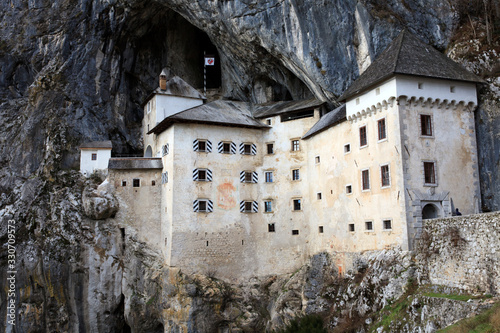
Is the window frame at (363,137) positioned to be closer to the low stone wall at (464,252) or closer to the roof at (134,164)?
the low stone wall at (464,252)

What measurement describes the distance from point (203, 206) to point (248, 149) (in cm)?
605

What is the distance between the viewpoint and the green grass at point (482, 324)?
58.4 feet

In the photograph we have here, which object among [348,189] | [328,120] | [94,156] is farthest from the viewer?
A: [94,156]

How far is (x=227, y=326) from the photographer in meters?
37.2

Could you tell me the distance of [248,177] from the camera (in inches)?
1580

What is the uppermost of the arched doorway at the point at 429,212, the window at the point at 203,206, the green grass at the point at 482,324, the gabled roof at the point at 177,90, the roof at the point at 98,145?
the gabled roof at the point at 177,90

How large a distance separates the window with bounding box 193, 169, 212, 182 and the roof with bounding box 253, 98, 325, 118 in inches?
269

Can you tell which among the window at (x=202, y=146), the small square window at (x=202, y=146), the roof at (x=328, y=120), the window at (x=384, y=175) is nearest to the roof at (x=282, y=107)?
the roof at (x=328, y=120)

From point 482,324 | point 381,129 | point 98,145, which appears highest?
point 98,145

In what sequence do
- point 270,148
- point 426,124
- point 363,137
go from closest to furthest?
point 426,124
point 363,137
point 270,148

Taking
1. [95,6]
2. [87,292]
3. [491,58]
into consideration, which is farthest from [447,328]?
[95,6]

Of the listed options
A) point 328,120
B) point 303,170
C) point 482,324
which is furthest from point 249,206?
point 482,324

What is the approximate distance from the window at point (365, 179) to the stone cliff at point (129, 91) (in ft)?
21.7

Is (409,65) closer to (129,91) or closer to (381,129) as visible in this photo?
(381,129)
